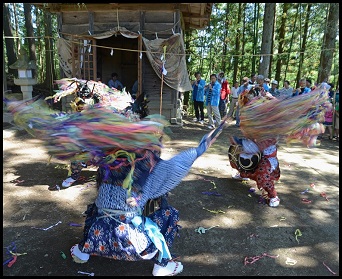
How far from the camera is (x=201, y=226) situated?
3453 mm

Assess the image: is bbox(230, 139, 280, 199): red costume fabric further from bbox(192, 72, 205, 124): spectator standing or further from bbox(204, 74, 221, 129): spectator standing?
bbox(192, 72, 205, 124): spectator standing

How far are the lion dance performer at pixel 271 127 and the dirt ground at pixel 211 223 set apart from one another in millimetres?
482

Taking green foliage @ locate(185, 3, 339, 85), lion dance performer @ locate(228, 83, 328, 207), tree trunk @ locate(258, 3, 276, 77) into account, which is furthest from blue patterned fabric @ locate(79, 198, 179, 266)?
green foliage @ locate(185, 3, 339, 85)

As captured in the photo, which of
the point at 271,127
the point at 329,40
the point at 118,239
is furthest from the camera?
the point at 329,40

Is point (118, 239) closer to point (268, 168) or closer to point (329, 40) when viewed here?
point (268, 168)

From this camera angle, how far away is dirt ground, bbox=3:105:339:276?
8.96ft

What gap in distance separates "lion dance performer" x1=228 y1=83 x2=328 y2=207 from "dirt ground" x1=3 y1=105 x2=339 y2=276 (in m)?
0.48

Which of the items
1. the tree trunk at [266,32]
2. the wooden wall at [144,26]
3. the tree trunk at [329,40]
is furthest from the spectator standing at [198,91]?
the tree trunk at [329,40]

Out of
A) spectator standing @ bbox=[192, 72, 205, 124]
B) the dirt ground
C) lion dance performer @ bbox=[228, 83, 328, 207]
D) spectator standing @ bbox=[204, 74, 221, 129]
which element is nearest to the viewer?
the dirt ground

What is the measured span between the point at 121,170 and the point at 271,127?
205 cm

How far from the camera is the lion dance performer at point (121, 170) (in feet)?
6.53

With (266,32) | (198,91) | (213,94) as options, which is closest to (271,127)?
(213,94)

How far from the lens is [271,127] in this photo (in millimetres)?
3504

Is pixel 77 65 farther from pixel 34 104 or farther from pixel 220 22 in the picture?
pixel 220 22
